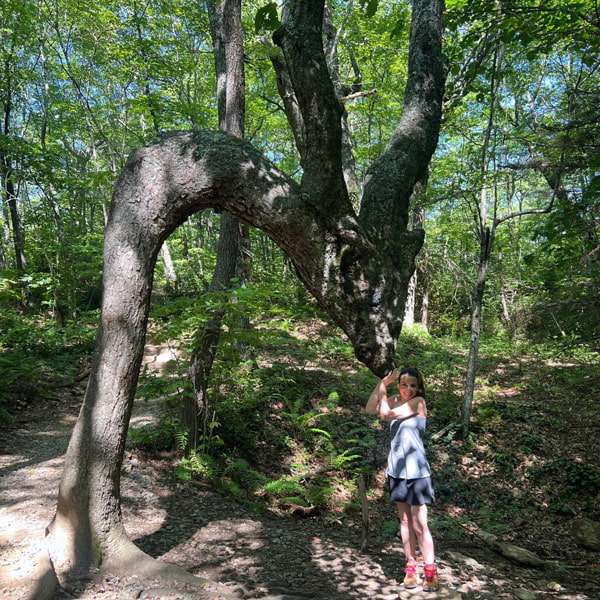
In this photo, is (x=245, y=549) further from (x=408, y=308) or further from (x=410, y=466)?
(x=408, y=308)

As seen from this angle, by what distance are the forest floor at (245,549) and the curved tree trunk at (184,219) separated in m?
0.47

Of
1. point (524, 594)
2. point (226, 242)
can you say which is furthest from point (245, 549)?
point (226, 242)

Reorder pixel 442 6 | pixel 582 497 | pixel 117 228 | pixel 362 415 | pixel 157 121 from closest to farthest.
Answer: pixel 117 228, pixel 442 6, pixel 582 497, pixel 362 415, pixel 157 121

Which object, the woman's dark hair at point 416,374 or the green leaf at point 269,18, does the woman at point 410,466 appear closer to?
the woman's dark hair at point 416,374

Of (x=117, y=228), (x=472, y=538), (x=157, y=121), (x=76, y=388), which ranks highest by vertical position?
(x=157, y=121)

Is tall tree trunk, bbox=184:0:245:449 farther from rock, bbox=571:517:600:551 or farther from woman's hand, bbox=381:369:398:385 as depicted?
rock, bbox=571:517:600:551

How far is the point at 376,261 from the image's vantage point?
11.8 ft

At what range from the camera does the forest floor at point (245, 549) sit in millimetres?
3354

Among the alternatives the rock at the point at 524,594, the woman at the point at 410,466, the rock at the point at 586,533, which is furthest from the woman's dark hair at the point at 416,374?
the rock at the point at 586,533

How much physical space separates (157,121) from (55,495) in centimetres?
1345

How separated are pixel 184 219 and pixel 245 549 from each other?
3.46 metres

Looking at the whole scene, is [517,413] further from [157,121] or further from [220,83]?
[157,121]

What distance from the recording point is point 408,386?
388 centimetres

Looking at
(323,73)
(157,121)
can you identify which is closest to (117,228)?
(323,73)
